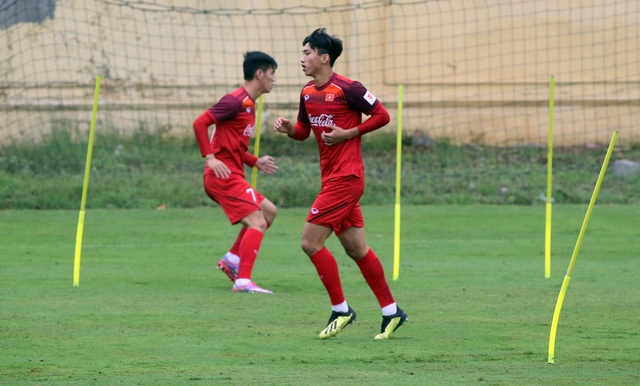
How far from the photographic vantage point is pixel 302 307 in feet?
31.8

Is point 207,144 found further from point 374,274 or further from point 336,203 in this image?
point 374,274

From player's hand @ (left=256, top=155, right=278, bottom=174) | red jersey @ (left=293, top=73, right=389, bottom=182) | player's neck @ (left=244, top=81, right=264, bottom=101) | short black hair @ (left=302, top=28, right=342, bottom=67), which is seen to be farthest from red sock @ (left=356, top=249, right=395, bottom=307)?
player's neck @ (left=244, top=81, right=264, bottom=101)

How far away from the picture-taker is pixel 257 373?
6703 mm

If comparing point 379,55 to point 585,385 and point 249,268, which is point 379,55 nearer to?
point 249,268

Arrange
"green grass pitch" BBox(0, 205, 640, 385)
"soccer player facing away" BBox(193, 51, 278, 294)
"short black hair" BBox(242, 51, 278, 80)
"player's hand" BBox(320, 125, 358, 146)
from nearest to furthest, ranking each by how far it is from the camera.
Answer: "green grass pitch" BBox(0, 205, 640, 385) → "player's hand" BBox(320, 125, 358, 146) → "soccer player facing away" BBox(193, 51, 278, 294) → "short black hair" BBox(242, 51, 278, 80)

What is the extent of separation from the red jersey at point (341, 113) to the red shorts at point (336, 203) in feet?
0.22

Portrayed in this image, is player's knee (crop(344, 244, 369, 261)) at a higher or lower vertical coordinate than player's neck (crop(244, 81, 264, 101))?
lower

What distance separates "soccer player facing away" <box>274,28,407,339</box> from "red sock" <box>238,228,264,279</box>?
241 cm

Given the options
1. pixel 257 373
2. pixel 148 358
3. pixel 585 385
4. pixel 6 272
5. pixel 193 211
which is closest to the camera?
pixel 585 385

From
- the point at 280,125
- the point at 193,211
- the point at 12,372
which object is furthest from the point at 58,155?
the point at 12,372

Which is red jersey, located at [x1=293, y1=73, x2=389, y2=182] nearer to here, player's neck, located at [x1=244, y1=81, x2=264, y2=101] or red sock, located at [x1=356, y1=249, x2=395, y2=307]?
red sock, located at [x1=356, y1=249, x2=395, y2=307]

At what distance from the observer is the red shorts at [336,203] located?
8203 millimetres

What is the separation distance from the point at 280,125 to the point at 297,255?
17.0ft

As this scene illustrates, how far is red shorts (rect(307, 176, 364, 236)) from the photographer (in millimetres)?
8203
